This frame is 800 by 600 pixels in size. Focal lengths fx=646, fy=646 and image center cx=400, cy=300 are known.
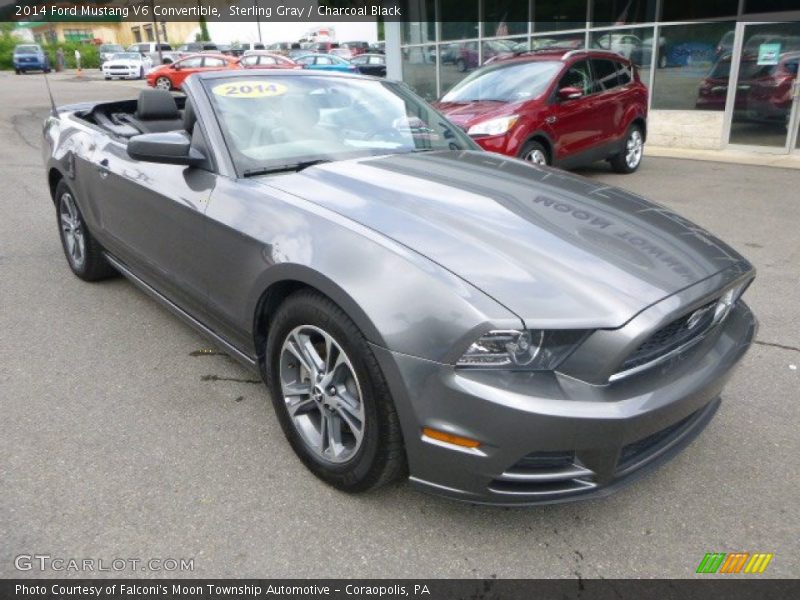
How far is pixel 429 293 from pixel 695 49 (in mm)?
11553

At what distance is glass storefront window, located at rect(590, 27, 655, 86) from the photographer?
11.9 meters

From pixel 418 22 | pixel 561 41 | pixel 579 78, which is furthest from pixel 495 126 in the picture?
pixel 418 22

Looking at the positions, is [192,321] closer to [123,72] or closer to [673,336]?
[673,336]

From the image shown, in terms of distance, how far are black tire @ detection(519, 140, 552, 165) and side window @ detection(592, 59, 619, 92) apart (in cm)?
151

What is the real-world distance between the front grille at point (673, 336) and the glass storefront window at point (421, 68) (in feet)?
45.4

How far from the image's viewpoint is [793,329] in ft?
13.0

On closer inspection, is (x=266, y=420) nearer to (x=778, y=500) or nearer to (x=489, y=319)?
(x=489, y=319)

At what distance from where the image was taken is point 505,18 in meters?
14.0

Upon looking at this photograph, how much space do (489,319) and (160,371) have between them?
225cm

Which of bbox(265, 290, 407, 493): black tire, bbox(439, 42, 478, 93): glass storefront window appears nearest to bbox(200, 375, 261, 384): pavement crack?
bbox(265, 290, 407, 493): black tire

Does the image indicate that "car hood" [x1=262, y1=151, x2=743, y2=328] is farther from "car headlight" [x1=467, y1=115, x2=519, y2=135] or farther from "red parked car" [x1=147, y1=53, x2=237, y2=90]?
"red parked car" [x1=147, y1=53, x2=237, y2=90]

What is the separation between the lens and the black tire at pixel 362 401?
2152 mm

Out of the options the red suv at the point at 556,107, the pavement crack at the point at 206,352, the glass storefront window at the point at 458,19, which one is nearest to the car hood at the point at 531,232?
the pavement crack at the point at 206,352

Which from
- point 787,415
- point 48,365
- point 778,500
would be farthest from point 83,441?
point 787,415
